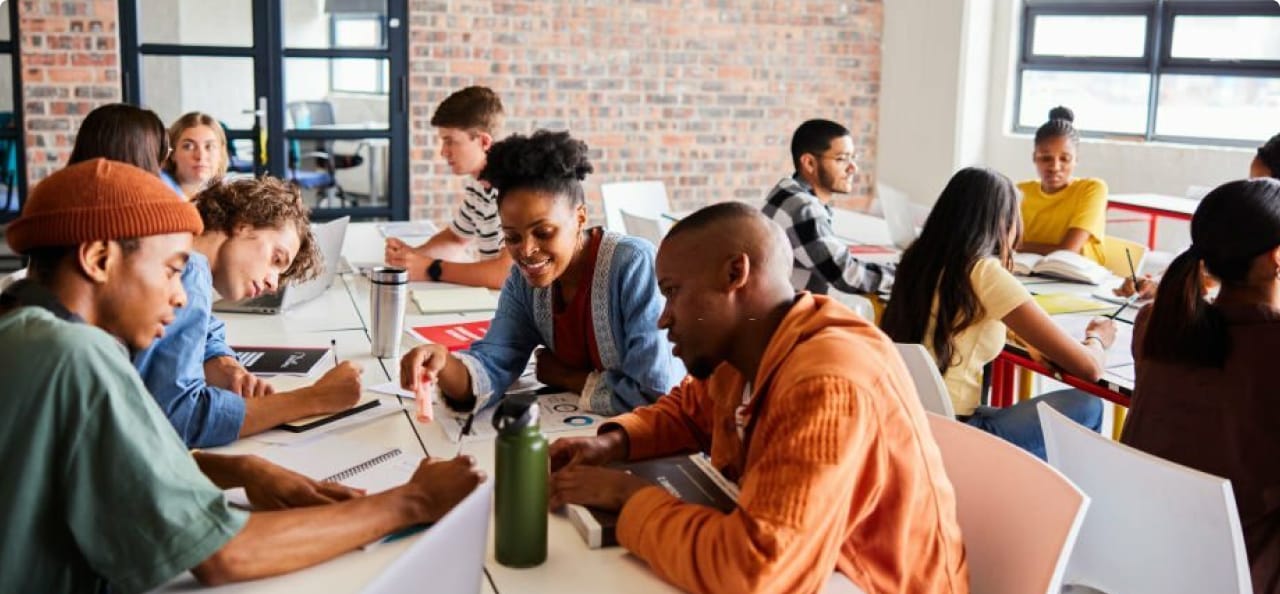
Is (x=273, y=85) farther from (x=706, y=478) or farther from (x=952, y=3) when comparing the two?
(x=706, y=478)

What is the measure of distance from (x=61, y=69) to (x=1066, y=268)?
488 centimetres

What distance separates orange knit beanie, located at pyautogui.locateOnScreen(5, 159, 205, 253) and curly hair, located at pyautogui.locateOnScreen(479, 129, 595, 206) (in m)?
0.95

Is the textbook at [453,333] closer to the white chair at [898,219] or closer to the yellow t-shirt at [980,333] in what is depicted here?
the yellow t-shirt at [980,333]

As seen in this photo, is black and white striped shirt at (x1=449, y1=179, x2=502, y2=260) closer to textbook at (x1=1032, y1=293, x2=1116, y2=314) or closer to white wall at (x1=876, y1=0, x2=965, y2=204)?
textbook at (x1=1032, y1=293, x2=1116, y2=314)

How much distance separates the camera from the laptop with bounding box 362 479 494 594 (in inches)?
37.2

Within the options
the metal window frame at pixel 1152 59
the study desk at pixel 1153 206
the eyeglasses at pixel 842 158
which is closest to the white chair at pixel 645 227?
the eyeglasses at pixel 842 158

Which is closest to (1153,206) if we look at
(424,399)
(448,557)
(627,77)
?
(627,77)

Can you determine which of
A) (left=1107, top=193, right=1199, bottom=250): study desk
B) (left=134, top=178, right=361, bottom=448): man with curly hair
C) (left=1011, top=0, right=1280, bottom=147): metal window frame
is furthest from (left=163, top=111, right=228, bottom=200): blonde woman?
(left=1011, top=0, right=1280, bottom=147): metal window frame

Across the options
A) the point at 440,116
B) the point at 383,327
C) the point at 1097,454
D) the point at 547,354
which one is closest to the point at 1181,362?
the point at 1097,454

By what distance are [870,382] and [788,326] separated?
6.6 inches

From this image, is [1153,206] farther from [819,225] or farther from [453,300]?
[453,300]

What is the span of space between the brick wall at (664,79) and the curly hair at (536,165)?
431cm

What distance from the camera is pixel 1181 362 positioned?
2.17 meters

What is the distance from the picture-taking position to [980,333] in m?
2.86
